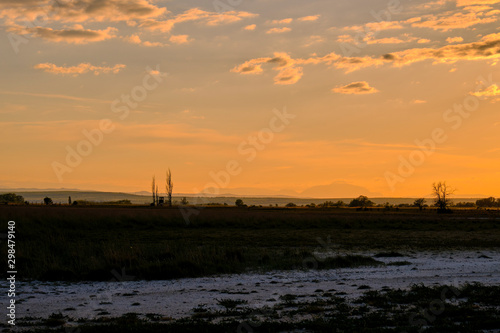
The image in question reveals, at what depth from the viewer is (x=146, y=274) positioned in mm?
17859

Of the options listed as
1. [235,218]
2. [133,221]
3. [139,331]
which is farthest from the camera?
[235,218]

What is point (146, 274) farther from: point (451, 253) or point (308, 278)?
point (451, 253)

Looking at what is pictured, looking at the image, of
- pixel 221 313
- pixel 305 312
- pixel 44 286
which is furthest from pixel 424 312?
pixel 44 286

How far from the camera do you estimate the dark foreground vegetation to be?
10.3m

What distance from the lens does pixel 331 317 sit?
11328mm

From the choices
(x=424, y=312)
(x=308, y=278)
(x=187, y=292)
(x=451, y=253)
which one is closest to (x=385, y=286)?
(x=308, y=278)

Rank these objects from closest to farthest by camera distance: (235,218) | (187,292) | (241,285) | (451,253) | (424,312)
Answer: (424,312) < (187,292) < (241,285) < (451,253) < (235,218)

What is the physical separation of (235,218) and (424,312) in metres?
40.7

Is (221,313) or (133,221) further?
(133,221)

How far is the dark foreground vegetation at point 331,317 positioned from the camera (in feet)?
33.7

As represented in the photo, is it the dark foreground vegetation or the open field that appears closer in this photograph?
the dark foreground vegetation

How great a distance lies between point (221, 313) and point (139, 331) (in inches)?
92.0

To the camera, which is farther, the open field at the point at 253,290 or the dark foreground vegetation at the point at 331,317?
the open field at the point at 253,290

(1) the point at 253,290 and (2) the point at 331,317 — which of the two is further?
(1) the point at 253,290
